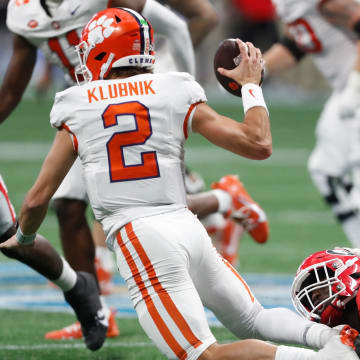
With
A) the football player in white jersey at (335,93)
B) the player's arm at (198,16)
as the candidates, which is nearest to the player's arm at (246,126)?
the player's arm at (198,16)

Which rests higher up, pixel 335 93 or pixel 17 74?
pixel 17 74

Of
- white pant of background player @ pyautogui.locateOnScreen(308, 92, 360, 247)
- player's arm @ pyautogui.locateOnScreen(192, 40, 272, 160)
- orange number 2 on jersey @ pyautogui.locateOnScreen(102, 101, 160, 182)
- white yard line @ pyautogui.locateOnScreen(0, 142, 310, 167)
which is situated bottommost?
white yard line @ pyautogui.locateOnScreen(0, 142, 310, 167)

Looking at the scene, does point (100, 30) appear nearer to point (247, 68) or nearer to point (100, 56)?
point (100, 56)

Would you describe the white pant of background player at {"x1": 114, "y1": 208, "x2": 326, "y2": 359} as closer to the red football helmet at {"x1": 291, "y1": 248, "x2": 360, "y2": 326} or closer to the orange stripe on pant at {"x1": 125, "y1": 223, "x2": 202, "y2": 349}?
the orange stripe on pant at {"x1": 125, "y1": 223, "x2": 202, "y2": 349}

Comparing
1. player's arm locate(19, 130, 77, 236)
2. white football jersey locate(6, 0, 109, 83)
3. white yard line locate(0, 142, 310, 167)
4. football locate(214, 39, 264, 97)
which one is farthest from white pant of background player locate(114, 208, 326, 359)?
white yard line locate(0, 142, 310, 167)

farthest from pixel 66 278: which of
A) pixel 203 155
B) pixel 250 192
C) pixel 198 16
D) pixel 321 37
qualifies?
pixel 203 155

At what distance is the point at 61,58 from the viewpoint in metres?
5.09

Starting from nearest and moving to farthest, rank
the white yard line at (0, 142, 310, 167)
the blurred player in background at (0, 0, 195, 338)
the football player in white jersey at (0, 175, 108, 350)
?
the football player in white jersey at (0, 175, 108, 350)
the blurred player in background at (0, 0, 195, 338)
the white yard line at (0, 142, 310, 167)

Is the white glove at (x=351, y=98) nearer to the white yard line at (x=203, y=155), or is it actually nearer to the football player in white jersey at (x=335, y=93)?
the football player in white jersey at (x=335, y=93)

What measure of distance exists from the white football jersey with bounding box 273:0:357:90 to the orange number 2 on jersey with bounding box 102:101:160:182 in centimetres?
304

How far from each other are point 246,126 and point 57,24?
5.80ft

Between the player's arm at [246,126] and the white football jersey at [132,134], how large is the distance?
0.07 metres

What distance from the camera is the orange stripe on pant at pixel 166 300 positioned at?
138 inches

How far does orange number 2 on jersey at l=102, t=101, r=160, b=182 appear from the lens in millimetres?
3604
